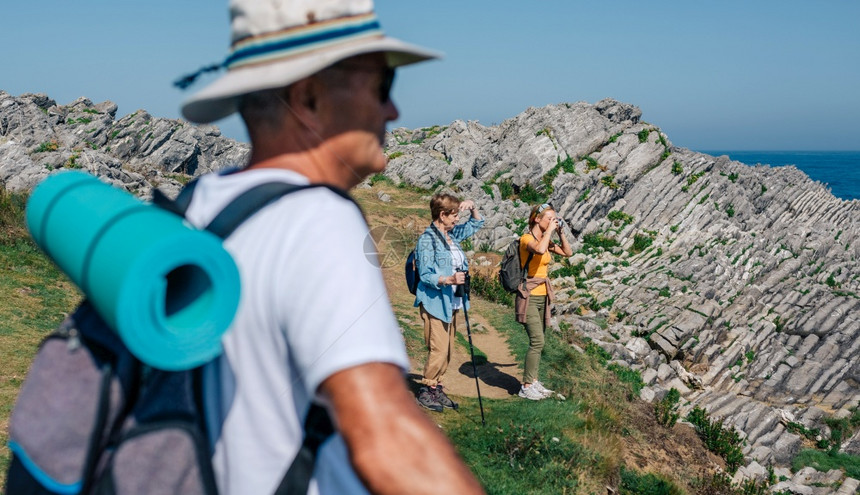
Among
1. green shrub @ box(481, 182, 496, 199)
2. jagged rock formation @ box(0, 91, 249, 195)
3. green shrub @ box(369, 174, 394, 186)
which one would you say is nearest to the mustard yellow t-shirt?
jagged rock formation @ box(0, 91, 249, 195)

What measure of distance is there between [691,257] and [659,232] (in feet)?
7.68

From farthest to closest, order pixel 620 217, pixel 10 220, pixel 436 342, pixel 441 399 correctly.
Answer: pixel 620 217 < pixel 10 220 < pixel 441 399 < pixel 436 342

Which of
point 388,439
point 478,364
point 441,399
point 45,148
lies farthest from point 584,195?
point 388,439

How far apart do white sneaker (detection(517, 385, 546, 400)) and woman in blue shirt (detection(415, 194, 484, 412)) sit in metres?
1.80

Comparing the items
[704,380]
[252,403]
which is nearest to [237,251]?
[252,403]

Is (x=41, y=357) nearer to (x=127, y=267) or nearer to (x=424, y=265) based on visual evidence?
(x=127, y=267)

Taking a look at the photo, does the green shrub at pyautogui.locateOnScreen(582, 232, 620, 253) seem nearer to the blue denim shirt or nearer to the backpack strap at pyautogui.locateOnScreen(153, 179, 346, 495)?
the blue denim shirt

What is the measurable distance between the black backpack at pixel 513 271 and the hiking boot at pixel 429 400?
1.81 m

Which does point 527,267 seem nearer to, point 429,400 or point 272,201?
point 429,400

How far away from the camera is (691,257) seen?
75.2ft

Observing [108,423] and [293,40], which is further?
[293,40]

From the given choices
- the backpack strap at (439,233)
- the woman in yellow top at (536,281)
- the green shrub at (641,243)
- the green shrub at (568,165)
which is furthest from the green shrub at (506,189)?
the backpack strap at (439,233)

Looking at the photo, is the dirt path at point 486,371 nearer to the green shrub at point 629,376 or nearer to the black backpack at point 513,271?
the black backpack at point 513,271

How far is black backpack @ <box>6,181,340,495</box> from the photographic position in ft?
3.25
